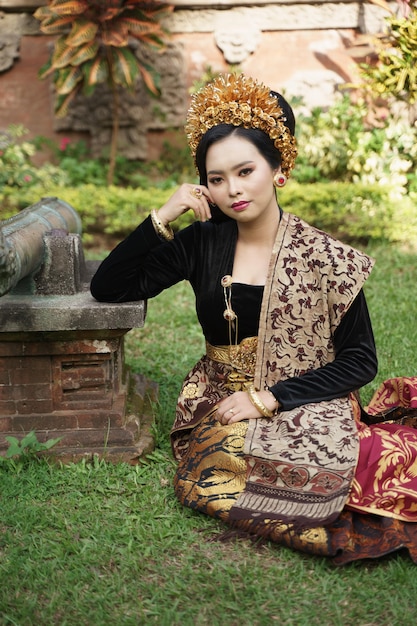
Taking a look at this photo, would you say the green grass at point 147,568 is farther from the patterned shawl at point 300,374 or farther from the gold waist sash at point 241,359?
the gold waist sash at point 241,359

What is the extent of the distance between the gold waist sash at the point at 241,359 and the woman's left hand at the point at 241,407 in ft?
0.40

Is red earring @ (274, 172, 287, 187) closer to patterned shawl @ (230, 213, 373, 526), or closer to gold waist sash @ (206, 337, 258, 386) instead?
patterned shawl @ (230, 213, 373, 526)

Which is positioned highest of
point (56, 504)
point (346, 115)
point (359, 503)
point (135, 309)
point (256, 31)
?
point (256, 31)

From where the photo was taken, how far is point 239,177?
8.52 feet

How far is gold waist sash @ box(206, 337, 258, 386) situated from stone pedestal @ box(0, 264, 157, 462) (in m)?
0.36

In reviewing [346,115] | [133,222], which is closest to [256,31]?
[346,115]

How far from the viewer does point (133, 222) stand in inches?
269

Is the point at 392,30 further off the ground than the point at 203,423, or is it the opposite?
the point at 392,30

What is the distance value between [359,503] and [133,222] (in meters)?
4.75

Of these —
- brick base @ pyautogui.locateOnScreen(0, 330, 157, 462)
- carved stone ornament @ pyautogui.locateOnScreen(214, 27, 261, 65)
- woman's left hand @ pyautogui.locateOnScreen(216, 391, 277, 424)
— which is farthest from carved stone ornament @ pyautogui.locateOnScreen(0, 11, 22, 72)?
woman's left hand @ pyautogui.locateOnScreen(216, 391, 277, 424)

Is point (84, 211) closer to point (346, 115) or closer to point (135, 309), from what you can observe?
point (346, 115)

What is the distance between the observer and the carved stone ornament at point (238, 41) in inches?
297

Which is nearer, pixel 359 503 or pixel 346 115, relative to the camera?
pixel 359 503

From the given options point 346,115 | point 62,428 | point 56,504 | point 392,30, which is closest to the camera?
point 56,504
